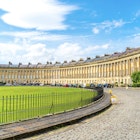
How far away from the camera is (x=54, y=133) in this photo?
12961 mm

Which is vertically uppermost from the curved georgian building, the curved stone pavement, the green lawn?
the curved georgian building

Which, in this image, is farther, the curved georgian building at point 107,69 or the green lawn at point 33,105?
the curved georgian building at point 107,69

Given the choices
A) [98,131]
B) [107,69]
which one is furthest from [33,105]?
[107,69]

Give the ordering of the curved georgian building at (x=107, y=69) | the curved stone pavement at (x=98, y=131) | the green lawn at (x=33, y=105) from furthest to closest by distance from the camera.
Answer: the curved georgian building at (x=107, y=69)
the green lawn at (x=33, y=105)
the curved stone pavement at (x=98, y=131)

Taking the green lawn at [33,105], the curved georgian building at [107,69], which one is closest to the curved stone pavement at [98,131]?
the green lawn at [33,105]

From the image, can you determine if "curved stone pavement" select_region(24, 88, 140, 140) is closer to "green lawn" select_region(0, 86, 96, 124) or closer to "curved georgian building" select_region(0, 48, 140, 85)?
"green lawn" select_region(0, 86, 96, 124)

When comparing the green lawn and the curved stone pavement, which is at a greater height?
the green lawn

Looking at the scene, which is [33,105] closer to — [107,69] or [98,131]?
[98,131]

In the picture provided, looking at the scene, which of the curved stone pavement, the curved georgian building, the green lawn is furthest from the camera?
the curved georgian building

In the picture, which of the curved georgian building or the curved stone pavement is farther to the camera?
the curved georgian building

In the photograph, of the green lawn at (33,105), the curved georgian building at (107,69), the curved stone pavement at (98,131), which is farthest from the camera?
the curved georgian building at (107,69)

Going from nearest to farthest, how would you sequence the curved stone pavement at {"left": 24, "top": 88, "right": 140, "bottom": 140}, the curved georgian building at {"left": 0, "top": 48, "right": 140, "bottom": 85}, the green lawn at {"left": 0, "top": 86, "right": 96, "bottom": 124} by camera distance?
the curved stone pavement at {"left": 24, "top": 88, "right": 140, "bottom": 140} → the green lawn at {"left": 0, "top": 86, "right": 96, "bottom": 124} → the curved georgian building at {"left": 0, "top": 48, "right": 140, "bottom": 85}

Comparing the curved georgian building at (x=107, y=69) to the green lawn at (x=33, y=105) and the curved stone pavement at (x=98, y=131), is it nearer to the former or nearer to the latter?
the green lawn at (x=33, y=105)

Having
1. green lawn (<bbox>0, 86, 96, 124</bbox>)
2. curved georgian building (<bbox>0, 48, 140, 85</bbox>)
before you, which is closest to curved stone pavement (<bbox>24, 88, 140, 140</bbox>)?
green lawn (<bbox>0, 86, 96, 124</bbox>)
